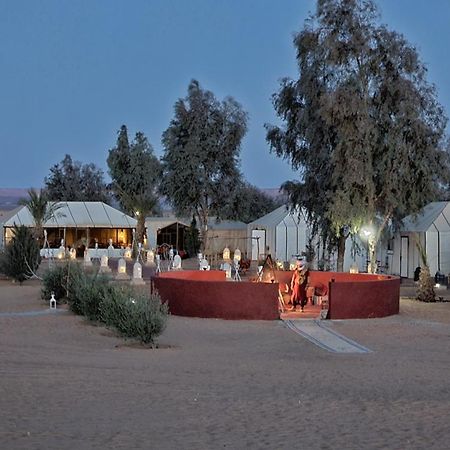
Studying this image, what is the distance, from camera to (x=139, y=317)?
14000mm

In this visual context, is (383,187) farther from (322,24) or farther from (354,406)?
(354,406)

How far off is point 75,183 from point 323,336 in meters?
61.8

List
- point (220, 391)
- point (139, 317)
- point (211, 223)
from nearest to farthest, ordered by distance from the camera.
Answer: point (220, 391) → point (139, 317) → point (211, 223)

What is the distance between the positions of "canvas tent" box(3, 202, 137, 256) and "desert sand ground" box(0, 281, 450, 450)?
30.9m

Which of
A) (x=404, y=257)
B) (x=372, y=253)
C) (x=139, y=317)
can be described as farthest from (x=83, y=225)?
(x=139, y=317)

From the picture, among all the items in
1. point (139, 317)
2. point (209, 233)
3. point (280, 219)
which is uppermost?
point (280, 219)

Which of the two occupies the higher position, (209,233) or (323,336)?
Result: (209,233)

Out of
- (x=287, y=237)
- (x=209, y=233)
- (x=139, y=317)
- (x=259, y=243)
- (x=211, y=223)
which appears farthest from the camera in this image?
(x=211, y=223)

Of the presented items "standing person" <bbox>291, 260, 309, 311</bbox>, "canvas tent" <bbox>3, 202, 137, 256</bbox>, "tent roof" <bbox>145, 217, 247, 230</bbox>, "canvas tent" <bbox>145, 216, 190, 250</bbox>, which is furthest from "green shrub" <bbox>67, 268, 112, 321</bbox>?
"canvas tent" <bbox>145, 216, 190, 250</bbox>

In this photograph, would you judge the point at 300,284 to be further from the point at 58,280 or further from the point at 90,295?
the point at 58,280

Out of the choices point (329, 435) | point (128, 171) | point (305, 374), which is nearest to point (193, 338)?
point (305, 374)

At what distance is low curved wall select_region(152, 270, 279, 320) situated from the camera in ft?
60.8

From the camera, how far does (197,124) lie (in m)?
44.1

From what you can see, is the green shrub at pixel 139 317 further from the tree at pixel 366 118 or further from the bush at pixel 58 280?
the tree at pixel 366 118
